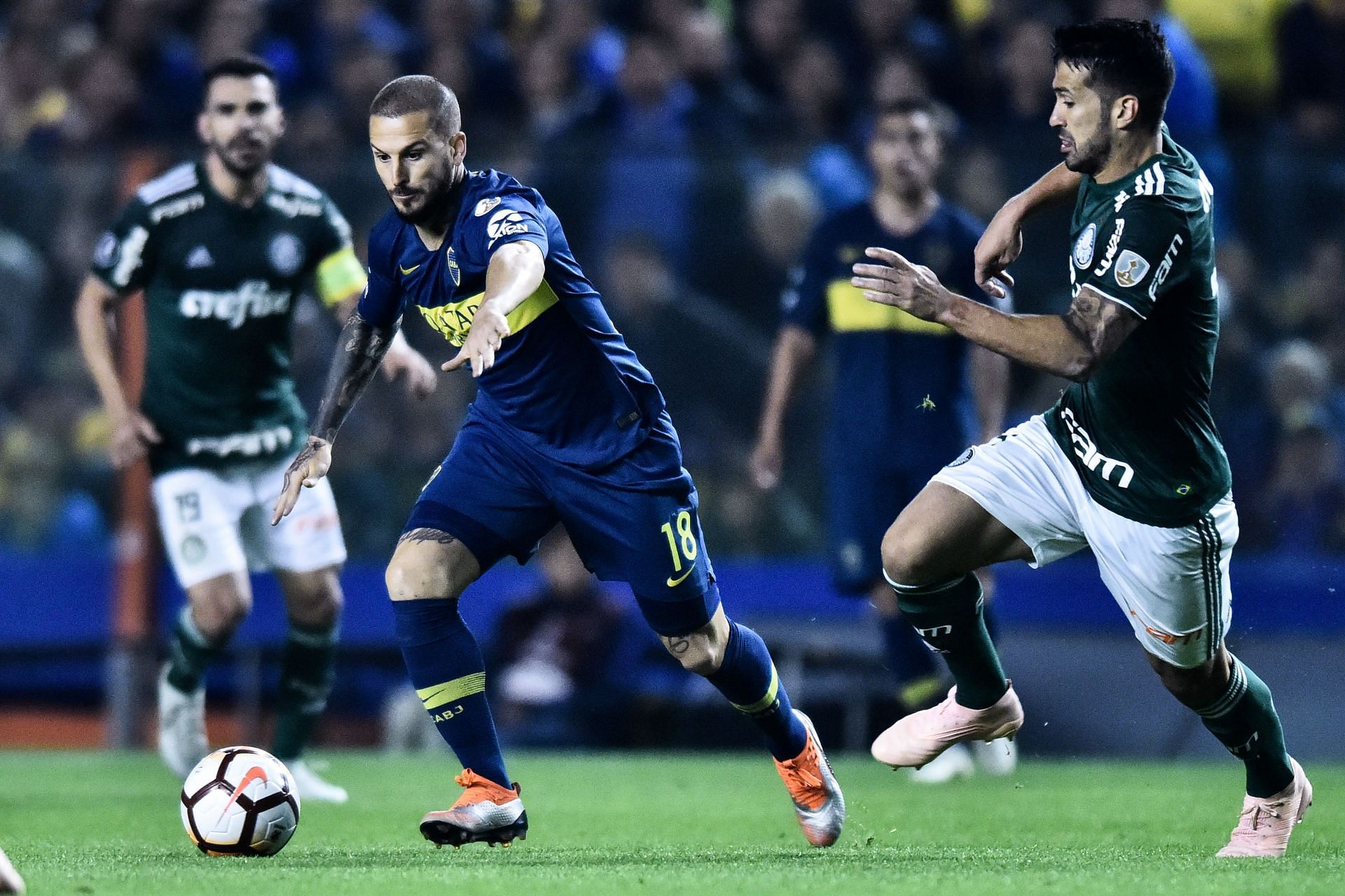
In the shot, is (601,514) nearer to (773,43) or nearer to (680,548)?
(680,548)

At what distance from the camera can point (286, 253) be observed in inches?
309

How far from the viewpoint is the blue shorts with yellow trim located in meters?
5.61

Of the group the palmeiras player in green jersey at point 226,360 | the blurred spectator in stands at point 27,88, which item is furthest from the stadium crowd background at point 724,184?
the palmeiras player in green jersey at point 226,360

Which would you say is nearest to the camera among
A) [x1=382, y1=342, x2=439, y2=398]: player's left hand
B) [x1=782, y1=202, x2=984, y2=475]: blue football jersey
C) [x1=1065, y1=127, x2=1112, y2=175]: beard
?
[x1=1065, y1=127, x2=1112, y2=175]: beard

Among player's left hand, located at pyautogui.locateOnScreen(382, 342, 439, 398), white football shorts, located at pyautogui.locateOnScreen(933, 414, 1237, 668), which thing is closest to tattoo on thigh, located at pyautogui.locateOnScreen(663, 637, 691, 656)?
white football shorts, located at pyautogui.locateOnScreen(933, 414, 1237, 668)

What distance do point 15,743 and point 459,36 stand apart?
5298 mm

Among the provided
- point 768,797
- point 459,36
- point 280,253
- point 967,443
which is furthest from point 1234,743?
point 459,36

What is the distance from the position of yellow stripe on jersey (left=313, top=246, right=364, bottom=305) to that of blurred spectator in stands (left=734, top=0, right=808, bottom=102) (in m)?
4.86

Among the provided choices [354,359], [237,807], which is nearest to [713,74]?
[354,359]

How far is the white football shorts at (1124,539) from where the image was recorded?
5375 mm

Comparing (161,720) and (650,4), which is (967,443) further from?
(650,4)

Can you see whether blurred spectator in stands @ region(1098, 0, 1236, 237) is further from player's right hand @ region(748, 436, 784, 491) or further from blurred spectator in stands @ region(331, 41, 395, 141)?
blurred spectator in stands @ region(331, 41, 395, 141)

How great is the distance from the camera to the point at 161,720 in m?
8.11

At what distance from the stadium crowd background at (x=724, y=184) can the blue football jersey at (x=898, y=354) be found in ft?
5.13
